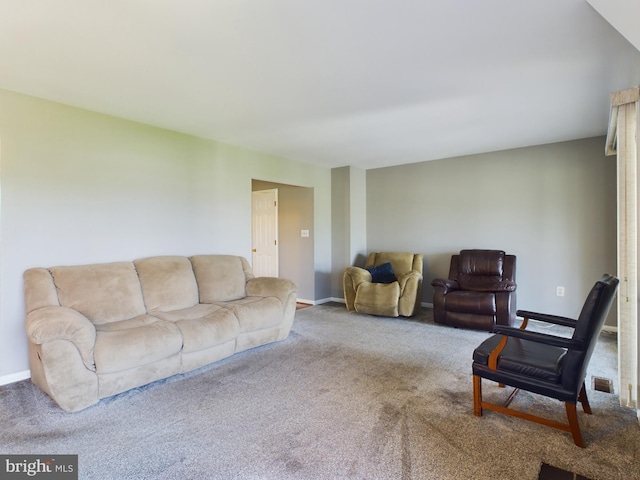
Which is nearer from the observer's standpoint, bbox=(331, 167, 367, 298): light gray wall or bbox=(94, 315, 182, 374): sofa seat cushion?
bbox=(94, 315, 182, 374): sofa seat cushion

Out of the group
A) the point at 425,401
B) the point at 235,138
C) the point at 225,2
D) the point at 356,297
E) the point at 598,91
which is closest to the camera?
the point at 225,2

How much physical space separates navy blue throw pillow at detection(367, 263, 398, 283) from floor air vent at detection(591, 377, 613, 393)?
2642mm

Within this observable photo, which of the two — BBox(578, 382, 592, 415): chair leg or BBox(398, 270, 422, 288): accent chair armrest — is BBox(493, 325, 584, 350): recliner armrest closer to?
BBox(578, 382, 592, 415): chair leg

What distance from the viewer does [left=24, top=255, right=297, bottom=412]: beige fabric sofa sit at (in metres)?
2.26

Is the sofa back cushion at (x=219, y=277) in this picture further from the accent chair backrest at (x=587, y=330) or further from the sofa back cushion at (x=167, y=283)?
the accent chair backrest at (x=587, y=330)

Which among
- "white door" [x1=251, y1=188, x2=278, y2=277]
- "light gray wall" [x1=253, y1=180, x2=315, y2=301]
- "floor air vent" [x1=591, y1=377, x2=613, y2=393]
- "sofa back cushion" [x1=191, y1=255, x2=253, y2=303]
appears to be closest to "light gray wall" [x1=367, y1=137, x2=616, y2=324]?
"light gray wall" [x1=253, y1=180, x2=315, y2=301]

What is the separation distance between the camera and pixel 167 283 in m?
3.41

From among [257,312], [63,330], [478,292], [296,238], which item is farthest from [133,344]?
[478,292]

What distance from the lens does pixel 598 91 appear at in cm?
280

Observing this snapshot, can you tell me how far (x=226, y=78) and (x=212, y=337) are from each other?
2112mm

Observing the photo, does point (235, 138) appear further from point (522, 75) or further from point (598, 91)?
point (598, 91)

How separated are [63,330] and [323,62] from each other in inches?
98.8

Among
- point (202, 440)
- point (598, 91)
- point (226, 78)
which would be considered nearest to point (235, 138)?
point (226, 78)

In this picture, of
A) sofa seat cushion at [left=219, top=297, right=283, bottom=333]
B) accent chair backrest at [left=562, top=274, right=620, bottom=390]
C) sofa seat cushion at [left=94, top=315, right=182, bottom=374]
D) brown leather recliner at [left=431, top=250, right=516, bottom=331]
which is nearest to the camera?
accent chair backrest at [left=562, top=274, right=620, bottom=390]
